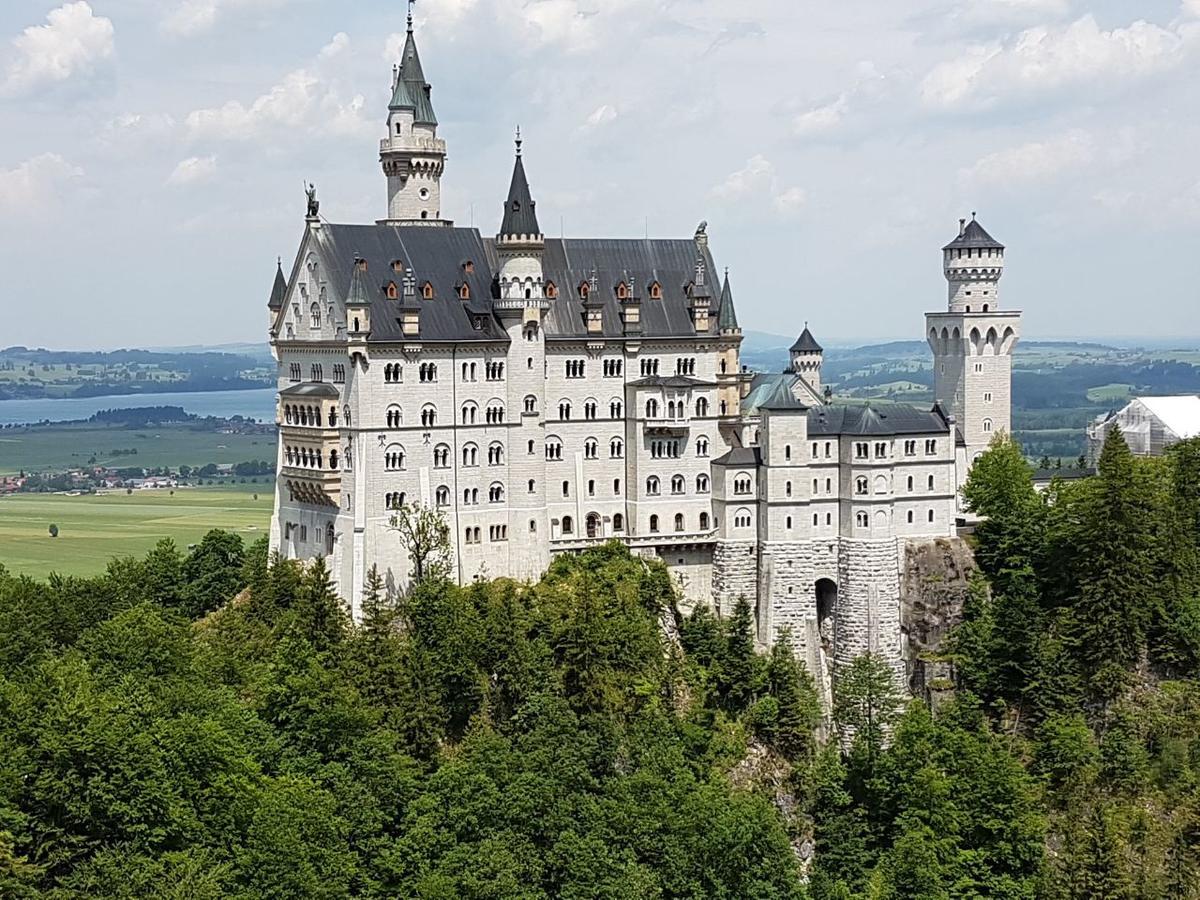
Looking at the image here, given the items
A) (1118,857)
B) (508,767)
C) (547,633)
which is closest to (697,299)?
(547,633)

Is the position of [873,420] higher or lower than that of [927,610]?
higher

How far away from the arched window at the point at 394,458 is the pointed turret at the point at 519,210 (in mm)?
13322

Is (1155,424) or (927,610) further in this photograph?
(1155,424)

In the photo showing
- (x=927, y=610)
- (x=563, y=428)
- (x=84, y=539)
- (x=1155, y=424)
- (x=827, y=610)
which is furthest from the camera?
(x=84, y=539)

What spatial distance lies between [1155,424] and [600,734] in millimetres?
55319

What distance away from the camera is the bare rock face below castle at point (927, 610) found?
98.6 metres

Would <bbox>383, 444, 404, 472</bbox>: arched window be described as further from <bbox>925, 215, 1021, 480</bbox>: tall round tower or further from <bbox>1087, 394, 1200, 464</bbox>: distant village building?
<bbox>1087, 394, 1200, 464</bbox>: distant village building

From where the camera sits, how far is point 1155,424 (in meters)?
122

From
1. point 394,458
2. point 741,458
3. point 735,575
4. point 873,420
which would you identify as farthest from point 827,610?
point 394,458

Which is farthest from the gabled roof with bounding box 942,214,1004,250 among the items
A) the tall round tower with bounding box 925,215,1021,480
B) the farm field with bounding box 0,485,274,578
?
the farm field with bounding box 0,485,274,578

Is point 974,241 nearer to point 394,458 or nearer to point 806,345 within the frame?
point 806,345

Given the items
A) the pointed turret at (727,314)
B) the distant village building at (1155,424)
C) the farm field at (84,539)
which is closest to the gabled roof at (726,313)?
the pointed turret at (727,314)

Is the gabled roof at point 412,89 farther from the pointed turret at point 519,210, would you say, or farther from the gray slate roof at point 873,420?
the gray slate roof at point 873,420

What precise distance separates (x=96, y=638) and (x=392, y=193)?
33495 mm
